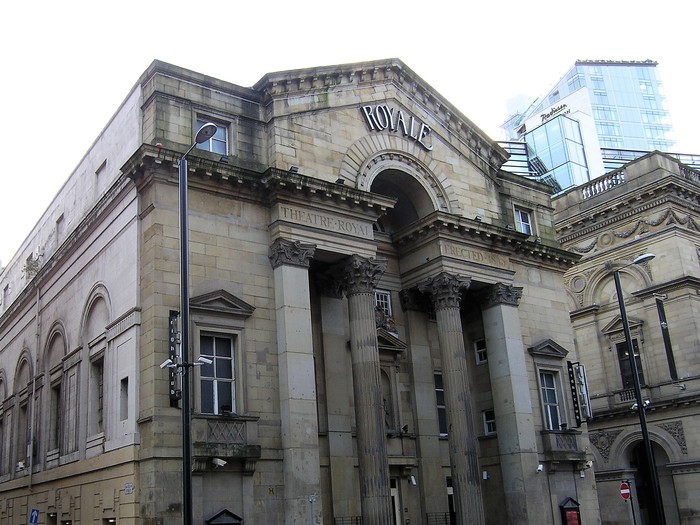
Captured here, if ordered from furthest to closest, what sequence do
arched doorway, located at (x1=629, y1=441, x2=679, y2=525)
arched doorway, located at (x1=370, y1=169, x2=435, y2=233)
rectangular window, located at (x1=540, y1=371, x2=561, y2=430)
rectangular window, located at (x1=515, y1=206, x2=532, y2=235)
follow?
arched doorway, located at (x1=629, y1=441, x2=679, y2=525) → rectangular window, located at (x1=515, y1=206, x2=532, y2=235) → rectangular window, located at (x1=540, y1=371, x2=561, y2=430) → arched doorway, located at (x1=370, y1=169, x2=435, y2=233)

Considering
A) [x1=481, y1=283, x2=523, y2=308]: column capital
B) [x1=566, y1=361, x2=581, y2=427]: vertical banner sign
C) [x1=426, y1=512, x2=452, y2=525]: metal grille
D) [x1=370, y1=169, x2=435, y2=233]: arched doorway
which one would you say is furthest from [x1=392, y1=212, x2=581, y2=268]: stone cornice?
[x1=426, y1=512, x2=452, y2=525]: metal grille

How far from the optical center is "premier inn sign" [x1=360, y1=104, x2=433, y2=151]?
92.4 ft

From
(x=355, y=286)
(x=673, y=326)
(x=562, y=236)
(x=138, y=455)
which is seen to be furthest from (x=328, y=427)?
(x=562, y=236)

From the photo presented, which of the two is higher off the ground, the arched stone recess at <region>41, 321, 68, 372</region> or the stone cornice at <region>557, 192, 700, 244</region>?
the stone cornice at <region>557, 192, 700, 244</region>

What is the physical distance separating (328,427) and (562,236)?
24646mm

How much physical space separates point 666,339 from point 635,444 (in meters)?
6.08

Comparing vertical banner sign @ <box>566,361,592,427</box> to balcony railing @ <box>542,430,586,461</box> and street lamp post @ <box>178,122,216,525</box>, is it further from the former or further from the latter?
street lamp post @ <box>178,122,216,525</box>

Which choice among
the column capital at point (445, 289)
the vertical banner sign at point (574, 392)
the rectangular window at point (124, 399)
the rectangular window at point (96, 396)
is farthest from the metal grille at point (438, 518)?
the rectangular window at point (96, 396)

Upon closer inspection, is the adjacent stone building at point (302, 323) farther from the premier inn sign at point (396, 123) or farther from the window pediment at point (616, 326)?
the window pediment at point (616, 326)

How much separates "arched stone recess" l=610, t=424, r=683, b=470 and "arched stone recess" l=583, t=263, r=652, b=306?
7.11m

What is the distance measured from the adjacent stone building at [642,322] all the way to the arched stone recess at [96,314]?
23146 millimetres

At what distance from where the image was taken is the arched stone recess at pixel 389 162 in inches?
1068

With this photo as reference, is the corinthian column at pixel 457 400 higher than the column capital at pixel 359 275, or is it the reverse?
the column capital at pixel 359 275

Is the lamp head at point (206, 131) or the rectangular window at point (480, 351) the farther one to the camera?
the rectangular window at point (480, 351)
